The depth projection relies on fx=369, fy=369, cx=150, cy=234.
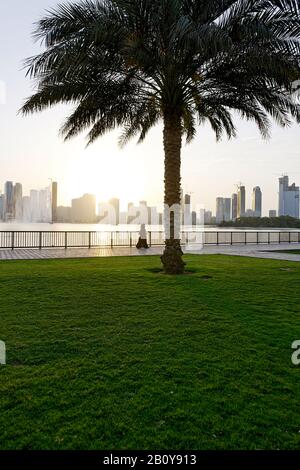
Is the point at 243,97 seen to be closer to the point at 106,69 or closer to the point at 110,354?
the point at 106,69

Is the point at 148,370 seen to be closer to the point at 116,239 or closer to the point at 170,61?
the point at 170,61

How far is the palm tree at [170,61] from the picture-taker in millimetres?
9055

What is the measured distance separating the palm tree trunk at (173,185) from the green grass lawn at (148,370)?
2831mm

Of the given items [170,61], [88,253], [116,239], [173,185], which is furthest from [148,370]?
[116,239]

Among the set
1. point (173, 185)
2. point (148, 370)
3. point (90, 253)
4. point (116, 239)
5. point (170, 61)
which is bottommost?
point (148, 370)

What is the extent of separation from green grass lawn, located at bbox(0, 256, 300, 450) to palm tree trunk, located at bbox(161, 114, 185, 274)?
283cm

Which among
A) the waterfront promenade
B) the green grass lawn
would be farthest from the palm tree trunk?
the waterfront promenade

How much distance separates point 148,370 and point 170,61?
829 centimetres

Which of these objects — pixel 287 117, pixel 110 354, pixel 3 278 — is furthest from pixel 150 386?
pixel 287 117

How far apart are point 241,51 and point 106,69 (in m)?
3.74

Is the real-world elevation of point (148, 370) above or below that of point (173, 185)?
below

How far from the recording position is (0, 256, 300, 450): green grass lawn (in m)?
2.99

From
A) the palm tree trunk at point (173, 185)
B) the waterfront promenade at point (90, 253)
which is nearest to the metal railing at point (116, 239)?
the waterfront promenade at point (90, 253)

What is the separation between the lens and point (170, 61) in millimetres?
9742
